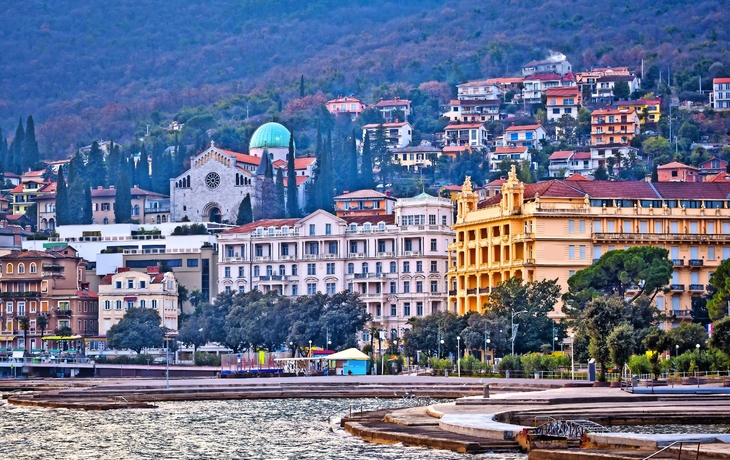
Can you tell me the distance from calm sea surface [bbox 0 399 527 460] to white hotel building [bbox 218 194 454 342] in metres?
58.3

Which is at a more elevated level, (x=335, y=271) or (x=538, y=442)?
(x=335, y=271)

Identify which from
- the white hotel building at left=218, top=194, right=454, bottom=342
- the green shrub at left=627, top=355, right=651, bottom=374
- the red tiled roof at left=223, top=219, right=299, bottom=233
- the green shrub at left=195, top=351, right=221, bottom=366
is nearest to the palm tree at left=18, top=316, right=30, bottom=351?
the white hotel building at left=218, top=194, right=454, bottom=342

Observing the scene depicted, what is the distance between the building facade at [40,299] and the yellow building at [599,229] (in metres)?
46.6

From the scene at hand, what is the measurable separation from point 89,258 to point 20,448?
Answer: 113 m

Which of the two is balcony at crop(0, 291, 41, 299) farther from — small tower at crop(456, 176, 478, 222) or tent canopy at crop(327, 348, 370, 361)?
tent canopy at crop(327, 348, 370, 361)

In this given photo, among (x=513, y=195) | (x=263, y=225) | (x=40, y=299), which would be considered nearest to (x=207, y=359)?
(x=263, y=225)

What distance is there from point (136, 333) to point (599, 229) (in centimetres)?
4572

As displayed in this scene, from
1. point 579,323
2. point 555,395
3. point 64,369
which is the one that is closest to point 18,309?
point 64,369

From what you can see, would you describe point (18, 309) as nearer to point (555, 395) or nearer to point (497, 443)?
point (555, 395)

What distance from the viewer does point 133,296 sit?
170 m

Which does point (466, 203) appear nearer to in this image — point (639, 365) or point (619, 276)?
point (619, 276)

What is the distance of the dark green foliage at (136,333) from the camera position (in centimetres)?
16038

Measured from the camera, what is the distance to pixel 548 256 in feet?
440

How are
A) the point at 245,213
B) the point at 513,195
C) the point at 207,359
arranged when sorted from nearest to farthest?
the point at 513,195 → the point at 207,359 → the point at 245,213
